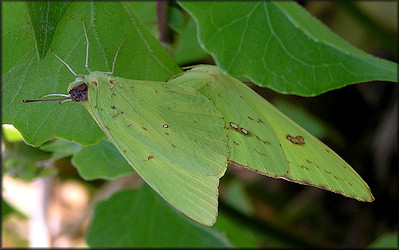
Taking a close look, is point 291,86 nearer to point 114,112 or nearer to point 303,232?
Result: point 114,112

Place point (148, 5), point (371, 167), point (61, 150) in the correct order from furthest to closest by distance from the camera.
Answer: point (371, 167) → point (148, 5) → point (61, 150)

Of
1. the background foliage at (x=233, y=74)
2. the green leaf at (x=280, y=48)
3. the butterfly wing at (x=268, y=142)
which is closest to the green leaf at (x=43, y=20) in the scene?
the background foliage at (x=233, y=74)

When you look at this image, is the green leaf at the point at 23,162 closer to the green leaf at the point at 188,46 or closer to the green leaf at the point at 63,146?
the green leaf at the point at 63,146

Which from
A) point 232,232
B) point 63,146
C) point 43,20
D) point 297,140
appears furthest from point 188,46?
point 43,20

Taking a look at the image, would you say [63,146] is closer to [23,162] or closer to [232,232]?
[23,162]

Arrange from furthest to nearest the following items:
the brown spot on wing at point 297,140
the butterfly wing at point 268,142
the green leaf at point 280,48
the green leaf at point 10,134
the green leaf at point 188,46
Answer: the green leaf at point 188,46, the green leaf at point 10,134, the brown spot on wing at point 297,140, the butterfly wing at point 268,142, the green leaf at point 280,48

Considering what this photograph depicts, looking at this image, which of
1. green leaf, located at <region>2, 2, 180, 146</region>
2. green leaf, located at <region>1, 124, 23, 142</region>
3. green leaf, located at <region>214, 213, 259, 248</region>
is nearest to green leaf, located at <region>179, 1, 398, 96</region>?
green leaf, located at <region>2, 2, 180, 146</region>

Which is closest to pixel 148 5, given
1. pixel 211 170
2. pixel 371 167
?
pixel 211 170
